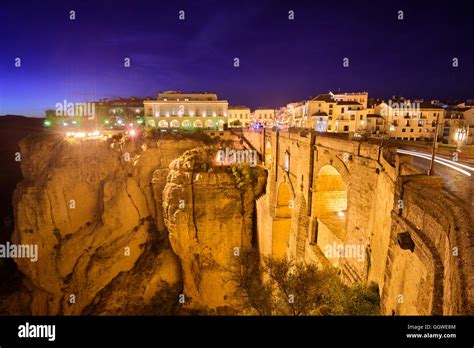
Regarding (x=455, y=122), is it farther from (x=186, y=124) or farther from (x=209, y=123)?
(x=186, y=124)

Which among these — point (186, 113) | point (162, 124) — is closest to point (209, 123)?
point (186, 113)

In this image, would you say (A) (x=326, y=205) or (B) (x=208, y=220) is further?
(B) (x=208, y=220)

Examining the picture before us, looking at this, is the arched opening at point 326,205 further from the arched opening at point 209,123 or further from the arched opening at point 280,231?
the arched opening at point 209,123

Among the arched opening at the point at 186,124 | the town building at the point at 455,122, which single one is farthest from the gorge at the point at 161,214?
the town building at the point at 455,122

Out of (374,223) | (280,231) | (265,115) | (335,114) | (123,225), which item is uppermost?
(265,115)

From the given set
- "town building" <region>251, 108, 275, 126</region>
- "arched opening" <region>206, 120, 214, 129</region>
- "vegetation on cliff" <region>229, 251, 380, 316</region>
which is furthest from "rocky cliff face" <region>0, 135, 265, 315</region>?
"town building" <region>251, 108, 275, 126</region>

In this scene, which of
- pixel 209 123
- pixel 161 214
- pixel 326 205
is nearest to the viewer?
pixel 326 205
